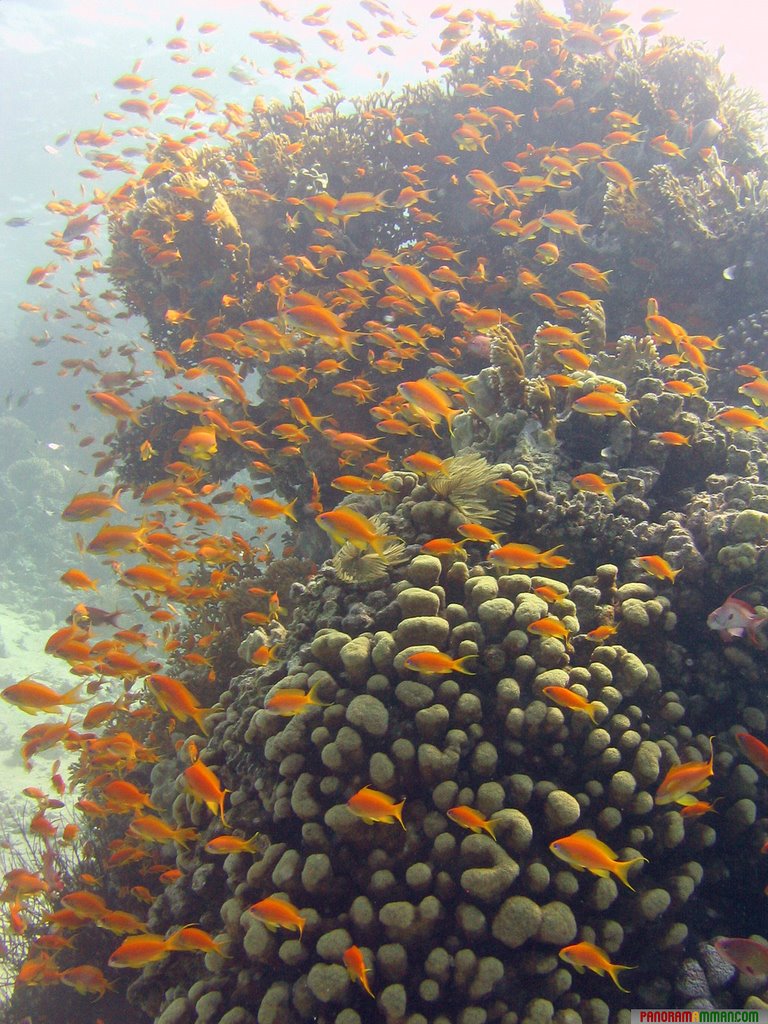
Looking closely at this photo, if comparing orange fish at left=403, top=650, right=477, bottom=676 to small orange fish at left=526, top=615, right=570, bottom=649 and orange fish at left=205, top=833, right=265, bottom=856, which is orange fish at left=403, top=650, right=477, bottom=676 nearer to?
small orange fish at left=526, top=615, right=570, bottom=649

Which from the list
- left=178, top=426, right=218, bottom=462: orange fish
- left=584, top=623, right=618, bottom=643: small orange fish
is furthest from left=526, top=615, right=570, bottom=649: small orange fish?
left=178, top=426, right=218, bottom=462: orange fish

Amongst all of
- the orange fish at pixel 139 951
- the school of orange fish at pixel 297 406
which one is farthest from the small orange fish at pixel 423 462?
the orange fish at pixel 139 951

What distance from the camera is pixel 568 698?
278cm

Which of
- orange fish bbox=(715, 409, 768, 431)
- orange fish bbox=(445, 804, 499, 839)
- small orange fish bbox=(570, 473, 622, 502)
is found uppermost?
orange fish bbox=(715, 409, 768, 431)

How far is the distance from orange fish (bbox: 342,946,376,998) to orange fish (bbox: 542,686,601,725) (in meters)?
1.43

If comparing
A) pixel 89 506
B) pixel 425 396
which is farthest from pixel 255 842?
pixel 89 506

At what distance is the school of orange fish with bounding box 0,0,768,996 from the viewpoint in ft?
10.8

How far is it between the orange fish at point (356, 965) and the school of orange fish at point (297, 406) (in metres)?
0.01

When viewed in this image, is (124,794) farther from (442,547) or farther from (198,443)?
(198,443)

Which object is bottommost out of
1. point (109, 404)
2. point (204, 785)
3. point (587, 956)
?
point (204, 785)

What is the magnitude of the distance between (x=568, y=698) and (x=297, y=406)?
12.3ft

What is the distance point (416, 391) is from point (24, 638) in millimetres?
18329

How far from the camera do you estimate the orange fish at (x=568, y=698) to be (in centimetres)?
278

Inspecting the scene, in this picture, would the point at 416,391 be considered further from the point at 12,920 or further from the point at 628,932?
the point at 12,920
